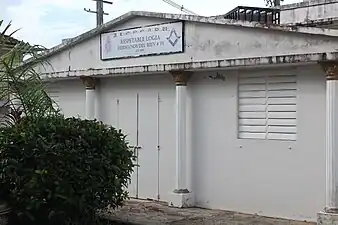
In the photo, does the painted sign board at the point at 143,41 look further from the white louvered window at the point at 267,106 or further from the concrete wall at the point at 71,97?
the white louvered window at the point at 267,106

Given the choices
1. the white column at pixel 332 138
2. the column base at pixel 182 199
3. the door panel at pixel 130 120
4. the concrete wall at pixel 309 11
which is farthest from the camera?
the door panel at pixel 130 120

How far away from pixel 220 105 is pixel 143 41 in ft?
7.38

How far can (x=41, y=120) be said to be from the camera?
8562mm

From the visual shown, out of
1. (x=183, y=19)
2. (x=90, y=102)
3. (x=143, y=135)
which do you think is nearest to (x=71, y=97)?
(x=90, y=102)

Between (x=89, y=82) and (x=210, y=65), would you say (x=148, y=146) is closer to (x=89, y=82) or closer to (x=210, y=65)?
(x=89, y=82)

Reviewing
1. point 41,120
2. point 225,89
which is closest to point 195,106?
point 225,89

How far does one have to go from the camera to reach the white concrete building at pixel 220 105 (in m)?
8.96

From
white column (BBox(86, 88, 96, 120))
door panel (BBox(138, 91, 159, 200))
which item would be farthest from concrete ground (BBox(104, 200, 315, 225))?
white column (BBox(86, 88, 96, 120))

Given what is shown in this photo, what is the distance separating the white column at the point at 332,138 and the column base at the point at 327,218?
0.06m

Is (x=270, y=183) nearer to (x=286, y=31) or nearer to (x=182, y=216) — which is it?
(x=182, y=216)

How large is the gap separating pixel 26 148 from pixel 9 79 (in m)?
1.09

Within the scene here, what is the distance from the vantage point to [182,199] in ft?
34.6

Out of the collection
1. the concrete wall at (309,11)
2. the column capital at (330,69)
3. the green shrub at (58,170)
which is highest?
the concrete wall at (309,11)

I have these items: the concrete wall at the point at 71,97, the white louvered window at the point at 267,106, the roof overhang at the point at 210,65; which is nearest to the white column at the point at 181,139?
the roof overhang at the point at 210,65
